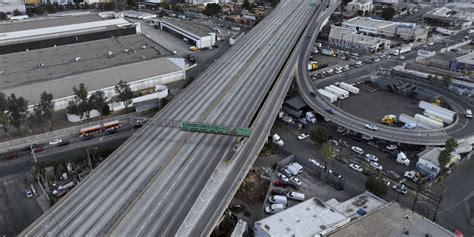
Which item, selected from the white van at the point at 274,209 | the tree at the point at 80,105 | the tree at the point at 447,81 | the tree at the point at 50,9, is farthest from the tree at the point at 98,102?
the tree at the point at 50,9

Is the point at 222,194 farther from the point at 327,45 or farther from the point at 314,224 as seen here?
the point at 327,45

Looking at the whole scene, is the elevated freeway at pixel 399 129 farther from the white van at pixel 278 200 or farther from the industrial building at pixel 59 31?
the industrial building at pixel 59 31

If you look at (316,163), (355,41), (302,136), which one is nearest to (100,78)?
(302,136)

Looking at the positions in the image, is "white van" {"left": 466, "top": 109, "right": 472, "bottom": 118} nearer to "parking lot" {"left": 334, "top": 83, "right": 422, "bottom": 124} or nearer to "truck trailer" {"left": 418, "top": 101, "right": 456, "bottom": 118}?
"truck trailer" {"left": 418, "top": 101, "right": 456, "bottom": 118}

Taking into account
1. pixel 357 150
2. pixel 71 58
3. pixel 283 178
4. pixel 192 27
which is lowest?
pixel 283 178

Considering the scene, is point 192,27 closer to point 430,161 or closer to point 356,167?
point 356,167

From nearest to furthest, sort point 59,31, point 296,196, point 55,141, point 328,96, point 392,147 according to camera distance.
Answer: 1. point 296,196
2. point 392,147
3. point 55,141
4. point 328,96
5. point 59,31
